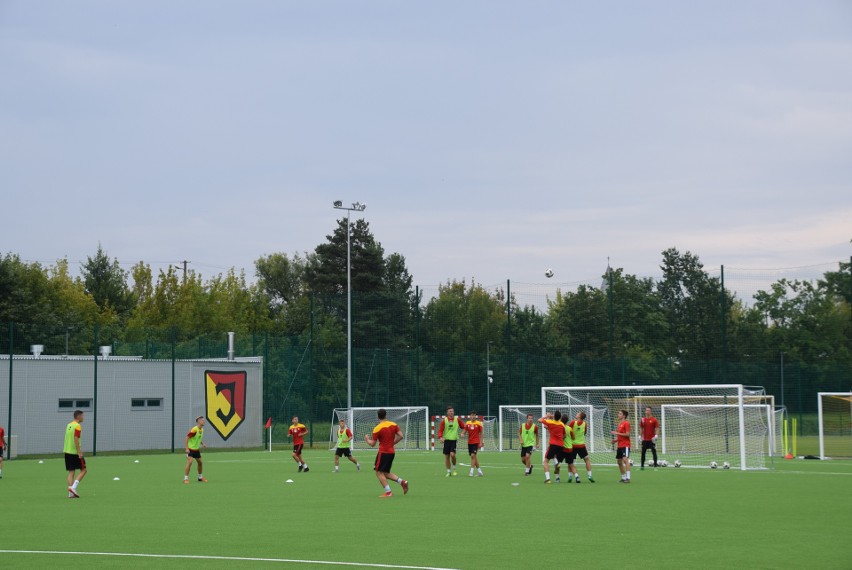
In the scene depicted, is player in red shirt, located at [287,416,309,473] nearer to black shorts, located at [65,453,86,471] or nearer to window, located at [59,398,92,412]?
black shorts, located at [65,453,86,471]

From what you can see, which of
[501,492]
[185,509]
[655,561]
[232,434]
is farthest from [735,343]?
[655,561]

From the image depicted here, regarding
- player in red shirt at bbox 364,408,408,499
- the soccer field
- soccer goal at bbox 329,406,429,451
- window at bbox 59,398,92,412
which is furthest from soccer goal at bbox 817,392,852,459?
window at bbox 59,398,92,412

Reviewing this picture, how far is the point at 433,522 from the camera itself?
16.5 metres

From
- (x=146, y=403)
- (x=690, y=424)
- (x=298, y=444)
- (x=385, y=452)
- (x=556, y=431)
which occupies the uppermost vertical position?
(x=146, y=403)

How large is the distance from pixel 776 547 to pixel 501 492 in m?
10.3

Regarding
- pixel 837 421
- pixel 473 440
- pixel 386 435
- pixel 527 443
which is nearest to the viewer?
pixel 386 435

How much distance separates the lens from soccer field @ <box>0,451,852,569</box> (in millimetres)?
12445

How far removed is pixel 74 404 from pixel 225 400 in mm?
7808

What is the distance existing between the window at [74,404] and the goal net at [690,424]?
19591 mm

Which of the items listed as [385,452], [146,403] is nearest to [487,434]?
[146,403]

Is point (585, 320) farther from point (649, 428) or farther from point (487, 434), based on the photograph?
point (649, 428)

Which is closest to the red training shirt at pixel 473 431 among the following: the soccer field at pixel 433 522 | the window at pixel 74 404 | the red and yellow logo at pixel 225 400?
the soccer field at pixel 433 522

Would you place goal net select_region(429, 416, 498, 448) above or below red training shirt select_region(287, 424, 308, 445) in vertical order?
below

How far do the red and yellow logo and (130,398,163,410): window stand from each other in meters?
2.45
